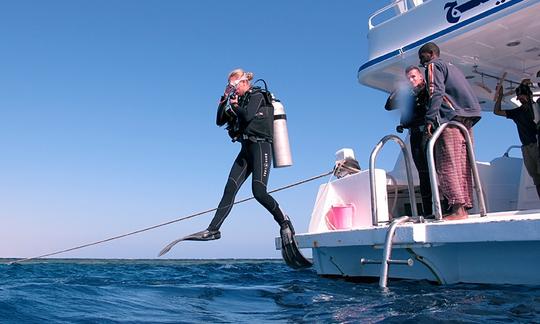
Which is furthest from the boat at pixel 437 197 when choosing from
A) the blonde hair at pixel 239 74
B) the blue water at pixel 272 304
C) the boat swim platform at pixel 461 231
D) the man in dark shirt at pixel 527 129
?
the blonde hair at pixel 239 74

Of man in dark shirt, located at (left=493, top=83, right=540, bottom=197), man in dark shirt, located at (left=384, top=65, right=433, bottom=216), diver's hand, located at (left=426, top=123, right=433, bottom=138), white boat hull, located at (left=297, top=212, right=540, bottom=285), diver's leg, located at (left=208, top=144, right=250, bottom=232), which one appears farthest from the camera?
man in dark shirt, located at (left=493, top=83, right=540, bottom=197)

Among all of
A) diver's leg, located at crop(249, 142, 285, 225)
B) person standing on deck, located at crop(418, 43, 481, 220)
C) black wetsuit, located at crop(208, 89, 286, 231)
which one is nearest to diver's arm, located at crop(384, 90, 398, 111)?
person standing on deck, located at crop(418, 43, 481, 220)

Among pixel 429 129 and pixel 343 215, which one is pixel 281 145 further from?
pixel 429 129

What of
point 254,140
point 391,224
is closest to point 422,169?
point 391,224

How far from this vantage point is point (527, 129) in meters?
5.84

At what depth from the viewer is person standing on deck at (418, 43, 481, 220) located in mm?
4035

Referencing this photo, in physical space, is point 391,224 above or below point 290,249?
above

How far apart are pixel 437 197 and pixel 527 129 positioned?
2.64 metres

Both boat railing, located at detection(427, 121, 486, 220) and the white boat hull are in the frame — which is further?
boat railing, located at detection(427, 121, 486, 220)

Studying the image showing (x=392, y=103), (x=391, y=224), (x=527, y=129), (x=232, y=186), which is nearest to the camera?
(x=391, y=224)

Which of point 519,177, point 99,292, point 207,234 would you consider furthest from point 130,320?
point 519,177

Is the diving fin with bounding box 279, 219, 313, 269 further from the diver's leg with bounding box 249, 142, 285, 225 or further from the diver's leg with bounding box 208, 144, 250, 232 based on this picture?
the diver's leg with bounding box 208, 144, 250, 232

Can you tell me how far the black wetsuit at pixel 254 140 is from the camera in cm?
498

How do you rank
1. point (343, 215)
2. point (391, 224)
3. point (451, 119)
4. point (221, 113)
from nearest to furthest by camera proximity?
point (391, 224) → point (451, 119) → point (221, 113) → point (343, 215)
